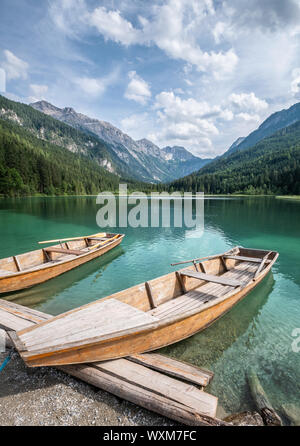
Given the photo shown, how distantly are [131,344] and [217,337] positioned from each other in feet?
11.5

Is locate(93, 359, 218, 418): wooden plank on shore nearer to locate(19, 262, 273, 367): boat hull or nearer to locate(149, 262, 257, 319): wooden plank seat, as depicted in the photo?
locate(19, 262, 273, 367): boat hull

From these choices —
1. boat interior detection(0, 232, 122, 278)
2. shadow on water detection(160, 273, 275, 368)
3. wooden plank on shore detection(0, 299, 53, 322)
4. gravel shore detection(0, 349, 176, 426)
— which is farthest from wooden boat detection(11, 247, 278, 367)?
boat interior detection(0, 232, 122, 278)

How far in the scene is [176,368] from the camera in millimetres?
4840

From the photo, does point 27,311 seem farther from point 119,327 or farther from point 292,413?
point 292,413

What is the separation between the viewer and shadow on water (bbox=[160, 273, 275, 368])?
239 inches

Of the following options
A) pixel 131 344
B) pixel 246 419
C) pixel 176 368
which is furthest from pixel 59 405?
pixel 246 419

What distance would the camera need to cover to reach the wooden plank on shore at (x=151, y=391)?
12.0 feet

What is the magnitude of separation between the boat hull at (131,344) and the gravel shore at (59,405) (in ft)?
2.10

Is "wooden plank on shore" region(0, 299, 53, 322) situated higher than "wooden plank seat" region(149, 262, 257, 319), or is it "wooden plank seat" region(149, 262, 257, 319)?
"wooden plank on shore" region(0, 299, 53, 322)

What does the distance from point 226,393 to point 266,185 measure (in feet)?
513

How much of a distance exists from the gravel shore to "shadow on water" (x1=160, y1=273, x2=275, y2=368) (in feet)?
7.58

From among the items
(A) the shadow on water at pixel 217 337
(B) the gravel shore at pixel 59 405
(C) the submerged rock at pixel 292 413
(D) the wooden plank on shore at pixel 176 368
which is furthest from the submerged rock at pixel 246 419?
(A) the shadow on water at pixel 217 337

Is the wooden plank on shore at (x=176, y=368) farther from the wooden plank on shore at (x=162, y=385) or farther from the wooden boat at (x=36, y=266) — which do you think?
the wooden boat at (x=36, y=266)
